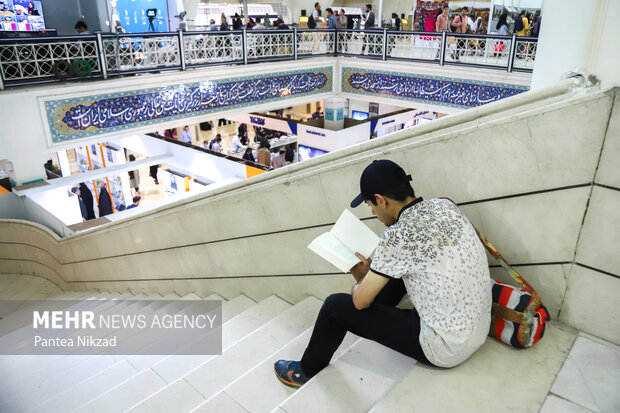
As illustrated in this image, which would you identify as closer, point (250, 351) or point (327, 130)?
point (250, 351)

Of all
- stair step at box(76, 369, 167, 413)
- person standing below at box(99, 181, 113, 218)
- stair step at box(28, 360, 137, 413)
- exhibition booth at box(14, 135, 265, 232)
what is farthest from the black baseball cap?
person standing below at box(99, 181, 113, 218)

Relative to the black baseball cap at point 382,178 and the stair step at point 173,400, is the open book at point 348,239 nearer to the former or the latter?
the black baseball cap at point 382,178

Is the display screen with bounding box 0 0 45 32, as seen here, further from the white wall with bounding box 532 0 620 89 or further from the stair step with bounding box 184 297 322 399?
the white wall with bounding box 532 0 620 89

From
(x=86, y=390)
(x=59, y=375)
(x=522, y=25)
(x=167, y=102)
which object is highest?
(x=522, y=25)

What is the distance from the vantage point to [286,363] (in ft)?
7.20

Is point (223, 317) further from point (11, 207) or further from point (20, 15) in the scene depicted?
point (20, 15)

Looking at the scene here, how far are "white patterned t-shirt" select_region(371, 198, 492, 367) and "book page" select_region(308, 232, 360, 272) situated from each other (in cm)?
27

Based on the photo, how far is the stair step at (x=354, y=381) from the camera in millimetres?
1831

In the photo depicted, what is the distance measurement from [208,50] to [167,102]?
135 cm

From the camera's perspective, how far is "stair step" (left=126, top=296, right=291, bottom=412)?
2.30 metres

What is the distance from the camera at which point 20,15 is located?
9719 millimetres

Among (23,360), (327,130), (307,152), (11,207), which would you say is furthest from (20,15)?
(23,360)

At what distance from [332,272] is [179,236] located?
6.33 feet

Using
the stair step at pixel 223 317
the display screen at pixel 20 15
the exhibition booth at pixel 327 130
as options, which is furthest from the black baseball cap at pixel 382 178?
the display screen at pixel 20 15
